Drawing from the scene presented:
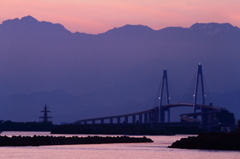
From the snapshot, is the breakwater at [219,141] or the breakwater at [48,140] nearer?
the breakwater at [219,141]

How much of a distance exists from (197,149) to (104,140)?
1251 inches

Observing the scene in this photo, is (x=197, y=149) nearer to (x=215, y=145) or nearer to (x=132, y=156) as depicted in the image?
(x=215, y=145)

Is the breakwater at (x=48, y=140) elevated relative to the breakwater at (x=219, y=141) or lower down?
elevated

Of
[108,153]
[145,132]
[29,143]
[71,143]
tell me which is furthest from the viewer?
[145,132]

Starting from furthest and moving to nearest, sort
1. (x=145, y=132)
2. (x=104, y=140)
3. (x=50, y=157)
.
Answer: (x=145, y=132) → (x=104, y=140) → (x=50, y=157)

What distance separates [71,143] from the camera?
120875 mm

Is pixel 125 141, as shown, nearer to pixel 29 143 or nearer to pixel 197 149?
pixel 29 143

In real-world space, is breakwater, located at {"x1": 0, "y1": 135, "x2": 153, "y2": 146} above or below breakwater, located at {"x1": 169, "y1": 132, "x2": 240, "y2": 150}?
above

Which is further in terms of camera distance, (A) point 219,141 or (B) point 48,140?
(B) point 48,140

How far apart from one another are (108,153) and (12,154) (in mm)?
10781

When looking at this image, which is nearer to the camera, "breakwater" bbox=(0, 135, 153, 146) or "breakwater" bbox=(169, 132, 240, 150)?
"breakwater" bbox=(169, 132, 240, 150)

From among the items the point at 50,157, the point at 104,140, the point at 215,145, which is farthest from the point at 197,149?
the point at 104,140

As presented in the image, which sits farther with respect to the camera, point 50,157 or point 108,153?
point 108,153

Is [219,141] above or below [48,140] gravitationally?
below
